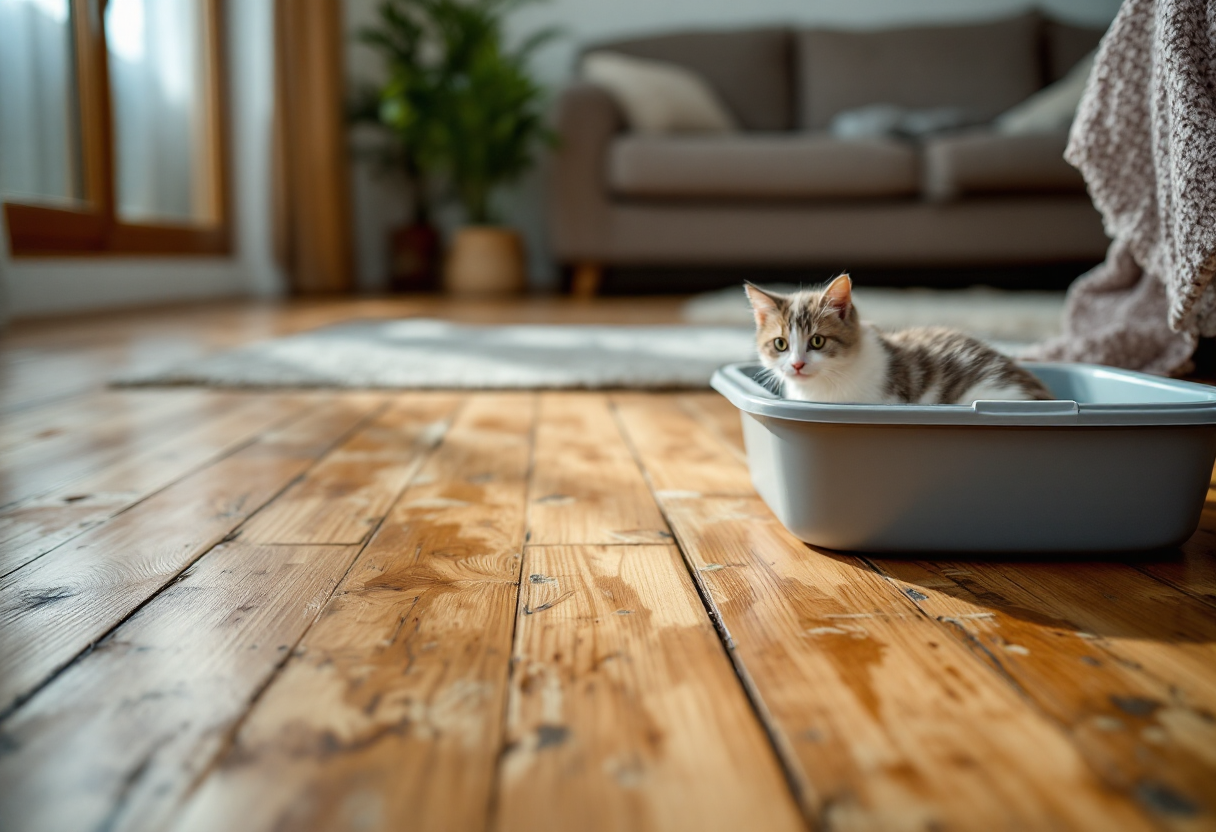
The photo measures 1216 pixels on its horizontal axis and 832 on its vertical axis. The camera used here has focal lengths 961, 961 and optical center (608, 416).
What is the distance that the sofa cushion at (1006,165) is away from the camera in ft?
10.8

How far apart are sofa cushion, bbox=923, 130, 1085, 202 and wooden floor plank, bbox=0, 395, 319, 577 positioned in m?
2.68

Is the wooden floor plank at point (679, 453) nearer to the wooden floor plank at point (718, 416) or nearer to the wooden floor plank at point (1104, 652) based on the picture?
the wooden floor plank at point (718, 416)

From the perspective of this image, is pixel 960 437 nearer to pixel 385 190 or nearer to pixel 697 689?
pixel 697 689

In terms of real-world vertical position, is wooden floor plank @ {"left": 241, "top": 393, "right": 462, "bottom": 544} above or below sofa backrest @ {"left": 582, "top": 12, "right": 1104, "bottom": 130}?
below

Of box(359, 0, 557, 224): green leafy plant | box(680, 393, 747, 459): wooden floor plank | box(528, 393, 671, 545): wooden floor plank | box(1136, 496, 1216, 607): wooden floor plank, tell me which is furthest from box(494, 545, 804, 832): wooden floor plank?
box(359, 0, 557, 224): green leafy plant

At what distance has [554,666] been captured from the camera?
22.4 inches

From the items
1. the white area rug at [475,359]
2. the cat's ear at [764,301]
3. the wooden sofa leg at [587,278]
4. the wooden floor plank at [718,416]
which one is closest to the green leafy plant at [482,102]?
the wooden sofa leg at [587,278]

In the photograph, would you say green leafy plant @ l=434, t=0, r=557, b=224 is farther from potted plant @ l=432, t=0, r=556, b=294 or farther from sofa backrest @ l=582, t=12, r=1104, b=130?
sofa backrest @ l=582, t=12, r=1104, b=130

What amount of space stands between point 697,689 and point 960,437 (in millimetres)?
318

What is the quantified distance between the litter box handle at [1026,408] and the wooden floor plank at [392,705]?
37cm

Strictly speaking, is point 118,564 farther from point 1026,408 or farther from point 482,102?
point 482,102

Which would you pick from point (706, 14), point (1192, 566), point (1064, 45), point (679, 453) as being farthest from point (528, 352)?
point (1064, 45)

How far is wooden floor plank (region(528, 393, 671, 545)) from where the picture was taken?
850 mm

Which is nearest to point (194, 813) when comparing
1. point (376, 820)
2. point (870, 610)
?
point (376, 820)
